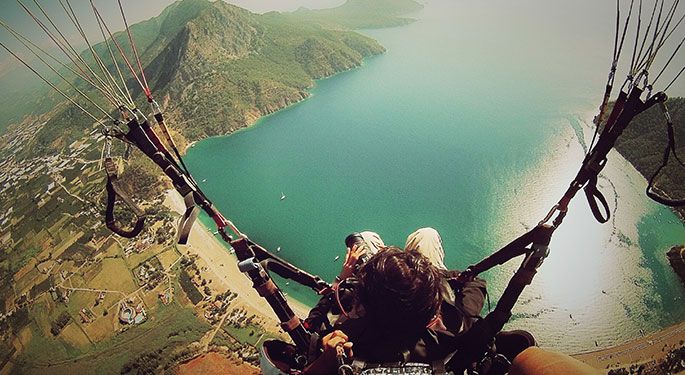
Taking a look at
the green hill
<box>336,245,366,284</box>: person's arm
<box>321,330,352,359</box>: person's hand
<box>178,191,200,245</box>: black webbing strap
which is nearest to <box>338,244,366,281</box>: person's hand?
<box>336,245,366,284</box>: person's arm

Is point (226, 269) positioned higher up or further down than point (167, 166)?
further down

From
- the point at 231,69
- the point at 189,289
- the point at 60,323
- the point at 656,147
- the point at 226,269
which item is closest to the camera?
the point at 189,289

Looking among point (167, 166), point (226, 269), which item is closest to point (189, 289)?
point (226, 269)

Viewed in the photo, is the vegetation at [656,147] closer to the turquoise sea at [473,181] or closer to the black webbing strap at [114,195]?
the turquoise sea at [473,181]

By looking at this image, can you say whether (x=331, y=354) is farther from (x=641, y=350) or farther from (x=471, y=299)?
(x=641, y=350)

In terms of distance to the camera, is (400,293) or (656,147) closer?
(400,293)

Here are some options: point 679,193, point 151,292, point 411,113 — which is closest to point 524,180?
point 679,193

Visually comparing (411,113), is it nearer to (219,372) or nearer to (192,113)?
(192,113)
